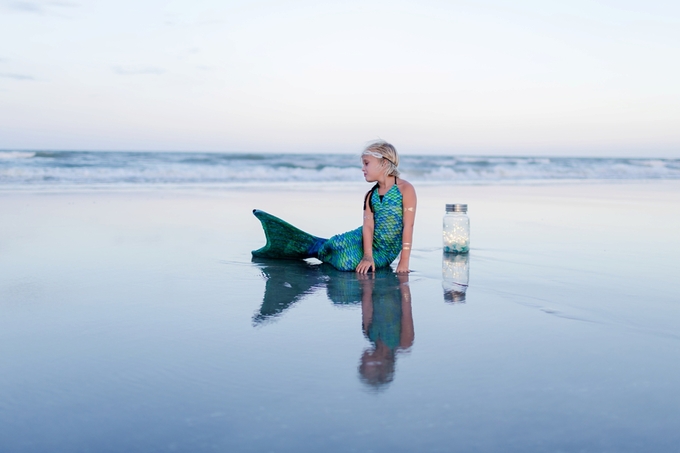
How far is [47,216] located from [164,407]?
634 cm

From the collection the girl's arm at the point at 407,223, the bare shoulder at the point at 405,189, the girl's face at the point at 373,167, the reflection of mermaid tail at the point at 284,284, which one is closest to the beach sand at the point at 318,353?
the reflection of mermaid tail at the point at 284,284

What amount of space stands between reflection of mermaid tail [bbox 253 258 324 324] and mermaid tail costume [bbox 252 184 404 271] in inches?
5.8

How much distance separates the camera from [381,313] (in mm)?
3213

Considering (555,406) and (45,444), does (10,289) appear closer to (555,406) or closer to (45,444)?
(45,444)

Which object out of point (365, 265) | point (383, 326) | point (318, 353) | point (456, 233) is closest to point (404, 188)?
point (365, 265)

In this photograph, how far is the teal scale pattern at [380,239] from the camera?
181 inches

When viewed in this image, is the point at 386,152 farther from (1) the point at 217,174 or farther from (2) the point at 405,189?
(1) the point at 217,174

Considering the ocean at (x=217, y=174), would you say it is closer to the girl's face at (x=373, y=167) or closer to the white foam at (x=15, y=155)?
the white foam at (x=15, y=155)

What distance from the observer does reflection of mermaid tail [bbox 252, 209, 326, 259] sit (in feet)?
15.9

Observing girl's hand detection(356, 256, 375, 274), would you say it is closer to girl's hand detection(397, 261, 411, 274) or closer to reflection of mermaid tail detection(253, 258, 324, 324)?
girl's hand detection(397, 261, 411, 274)

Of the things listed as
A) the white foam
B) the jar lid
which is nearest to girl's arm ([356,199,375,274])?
the jar lid

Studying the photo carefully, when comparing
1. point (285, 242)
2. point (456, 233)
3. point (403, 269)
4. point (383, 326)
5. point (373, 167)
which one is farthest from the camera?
point (456, 233)

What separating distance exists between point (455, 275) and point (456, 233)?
1079 mm

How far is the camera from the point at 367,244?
455 cm
